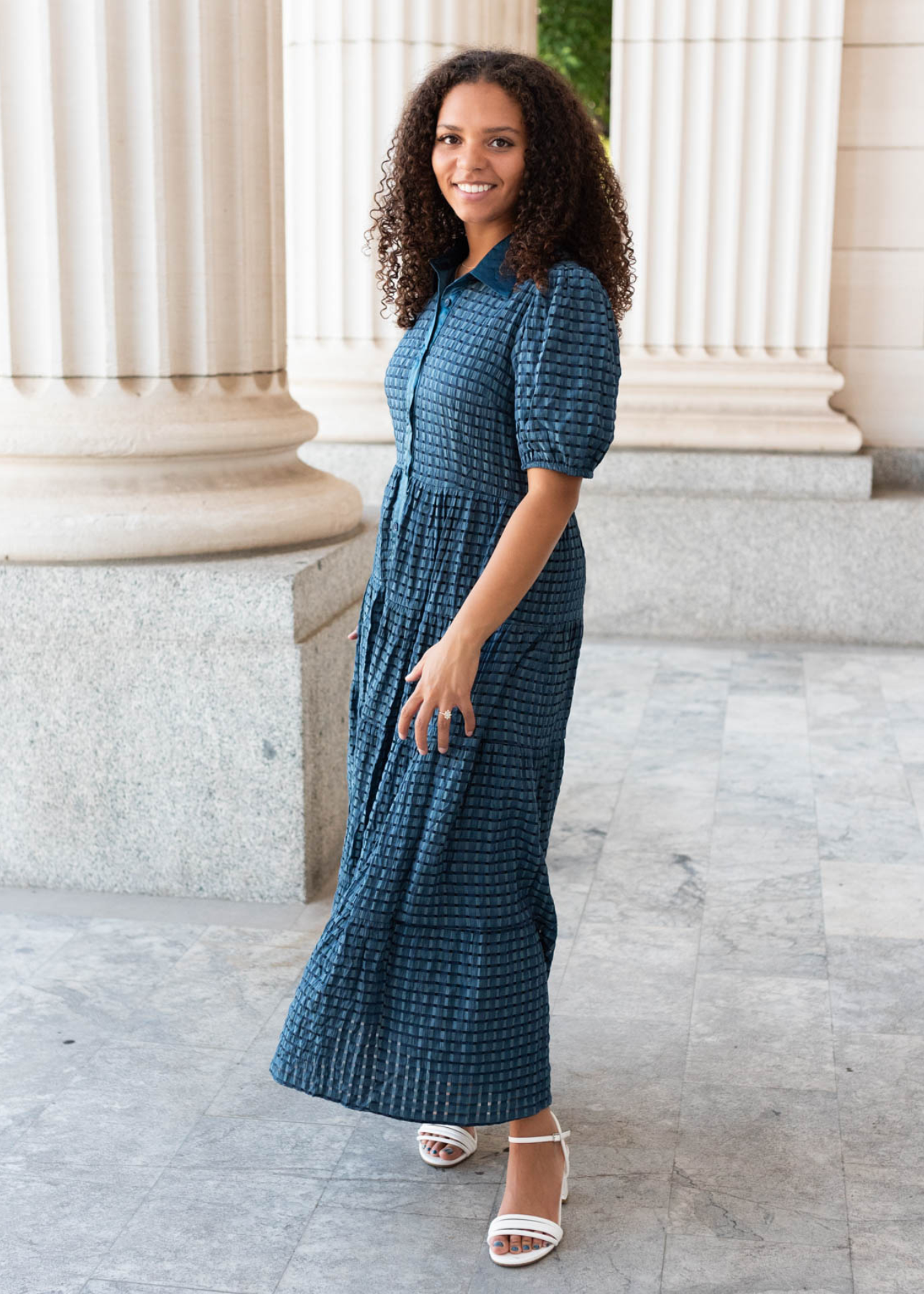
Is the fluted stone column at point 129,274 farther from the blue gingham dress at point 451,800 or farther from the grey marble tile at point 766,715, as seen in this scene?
the grey marble tile at point 766,715

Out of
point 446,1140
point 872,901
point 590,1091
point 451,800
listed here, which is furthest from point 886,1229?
point 872,901

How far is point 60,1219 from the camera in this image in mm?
3100

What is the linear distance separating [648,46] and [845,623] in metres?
3.21

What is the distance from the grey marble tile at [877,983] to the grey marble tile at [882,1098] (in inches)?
3.2

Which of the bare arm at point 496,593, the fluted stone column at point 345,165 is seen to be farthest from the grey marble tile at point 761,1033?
the fluted stone column at point 345,165

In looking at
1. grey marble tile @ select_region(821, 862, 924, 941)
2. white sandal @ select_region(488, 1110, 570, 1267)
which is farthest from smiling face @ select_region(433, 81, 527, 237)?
grey marble tile @ select_region(821, 862, 924, 941)

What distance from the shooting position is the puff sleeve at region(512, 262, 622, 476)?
2770 millimetres

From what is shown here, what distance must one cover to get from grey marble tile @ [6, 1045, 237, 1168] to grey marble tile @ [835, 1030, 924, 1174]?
4.64 feet

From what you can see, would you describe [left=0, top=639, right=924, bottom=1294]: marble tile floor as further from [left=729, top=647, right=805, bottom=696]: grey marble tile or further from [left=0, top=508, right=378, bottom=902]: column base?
[left=729, top=647, right=805, bottom=696]: grey marble tile

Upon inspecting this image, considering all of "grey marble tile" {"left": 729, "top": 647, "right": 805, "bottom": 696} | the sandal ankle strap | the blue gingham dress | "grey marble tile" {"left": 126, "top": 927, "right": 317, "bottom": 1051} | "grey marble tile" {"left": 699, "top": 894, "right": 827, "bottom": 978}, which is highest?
the blue gingham dress

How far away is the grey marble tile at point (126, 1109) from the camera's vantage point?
3.35 m

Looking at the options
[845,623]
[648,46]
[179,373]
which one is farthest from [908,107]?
[179,373]

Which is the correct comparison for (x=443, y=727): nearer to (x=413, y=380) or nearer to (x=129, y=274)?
(x=413, y=380)

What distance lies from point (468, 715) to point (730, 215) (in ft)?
20.5
